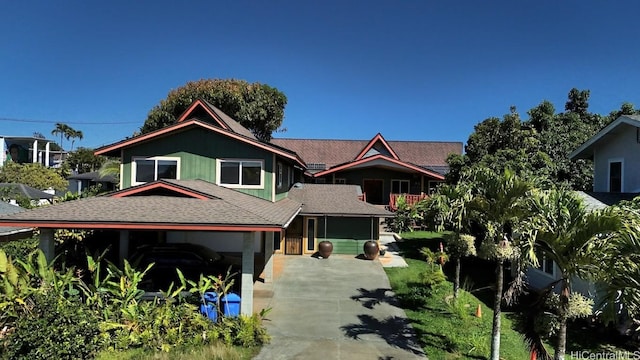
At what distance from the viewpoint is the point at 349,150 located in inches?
1897

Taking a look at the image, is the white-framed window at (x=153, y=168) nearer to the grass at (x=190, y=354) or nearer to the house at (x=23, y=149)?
the grass at (x=190, y=354)

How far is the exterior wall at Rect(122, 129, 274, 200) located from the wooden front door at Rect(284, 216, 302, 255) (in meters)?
5.10

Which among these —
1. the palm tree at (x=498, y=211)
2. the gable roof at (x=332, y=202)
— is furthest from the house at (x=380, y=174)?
the palm tree at (x=498, y=211)

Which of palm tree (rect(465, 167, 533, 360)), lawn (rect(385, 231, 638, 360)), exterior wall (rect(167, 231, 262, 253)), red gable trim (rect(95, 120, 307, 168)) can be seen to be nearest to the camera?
palm tree (rect(465, 167, 533, 360))

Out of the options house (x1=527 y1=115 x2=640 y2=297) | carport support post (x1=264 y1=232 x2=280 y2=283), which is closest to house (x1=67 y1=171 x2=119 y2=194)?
carport support post (x1=264 y1=232 x2=280 y2=283)

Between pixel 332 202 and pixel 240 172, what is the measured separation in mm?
7480

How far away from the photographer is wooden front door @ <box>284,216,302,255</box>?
2223cm

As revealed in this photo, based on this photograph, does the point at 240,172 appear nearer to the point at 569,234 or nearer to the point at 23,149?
the point at 569,234

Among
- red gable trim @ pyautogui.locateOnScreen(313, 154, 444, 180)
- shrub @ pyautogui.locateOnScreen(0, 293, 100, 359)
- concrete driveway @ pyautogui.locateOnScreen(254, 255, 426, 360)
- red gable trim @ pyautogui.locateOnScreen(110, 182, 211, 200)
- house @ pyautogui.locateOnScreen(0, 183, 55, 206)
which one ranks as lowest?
concrete driveway @ pyautogui.locateOnScreen(254, 255, 426, 360)

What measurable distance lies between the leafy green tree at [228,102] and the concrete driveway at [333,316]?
2375 cm

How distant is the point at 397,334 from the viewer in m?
10.7

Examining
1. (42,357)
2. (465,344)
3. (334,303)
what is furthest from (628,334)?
→ (42,357)

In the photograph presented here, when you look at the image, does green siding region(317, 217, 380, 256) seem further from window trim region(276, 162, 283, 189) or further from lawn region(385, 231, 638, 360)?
lawn region(385, 231, 638, 360)

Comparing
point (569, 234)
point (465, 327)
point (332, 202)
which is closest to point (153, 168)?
point (332, 202)
